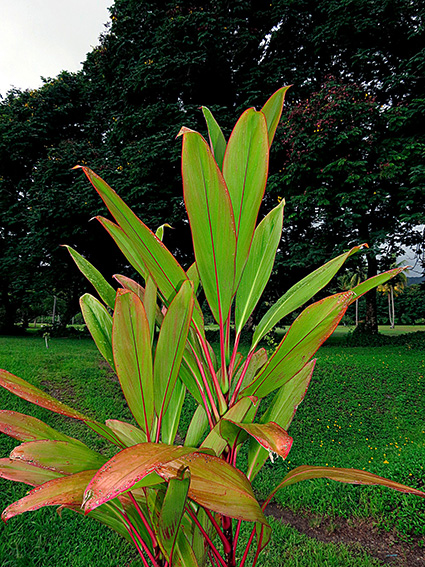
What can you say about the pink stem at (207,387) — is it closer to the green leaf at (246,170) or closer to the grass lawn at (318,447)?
the green leaf at (246,170)

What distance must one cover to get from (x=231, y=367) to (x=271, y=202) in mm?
8172

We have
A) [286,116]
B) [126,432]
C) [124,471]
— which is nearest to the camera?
[124,471]

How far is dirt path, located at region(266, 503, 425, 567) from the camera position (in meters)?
2.40

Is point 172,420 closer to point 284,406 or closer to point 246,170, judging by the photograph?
point 284,406

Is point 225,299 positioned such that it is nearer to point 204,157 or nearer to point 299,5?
point 204,157

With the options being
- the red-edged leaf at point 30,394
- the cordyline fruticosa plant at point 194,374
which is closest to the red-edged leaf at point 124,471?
the cordyline fruticosa plant at point 194,374

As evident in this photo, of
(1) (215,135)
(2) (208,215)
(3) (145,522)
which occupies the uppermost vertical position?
(1) (215,135)

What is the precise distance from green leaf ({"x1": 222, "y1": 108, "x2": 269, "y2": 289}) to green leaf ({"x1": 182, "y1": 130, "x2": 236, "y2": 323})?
2.1 inches

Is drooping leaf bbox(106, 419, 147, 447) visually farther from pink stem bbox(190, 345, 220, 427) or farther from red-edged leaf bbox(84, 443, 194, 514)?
red-edged leaf bbox(84, 443, 194, 514)

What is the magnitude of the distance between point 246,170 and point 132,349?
0.38 m

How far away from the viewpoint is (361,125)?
6.82m

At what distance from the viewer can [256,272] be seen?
2.66ft

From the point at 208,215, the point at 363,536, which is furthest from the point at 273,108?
the point at 363,536

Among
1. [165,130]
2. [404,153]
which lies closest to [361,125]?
[404,153]
